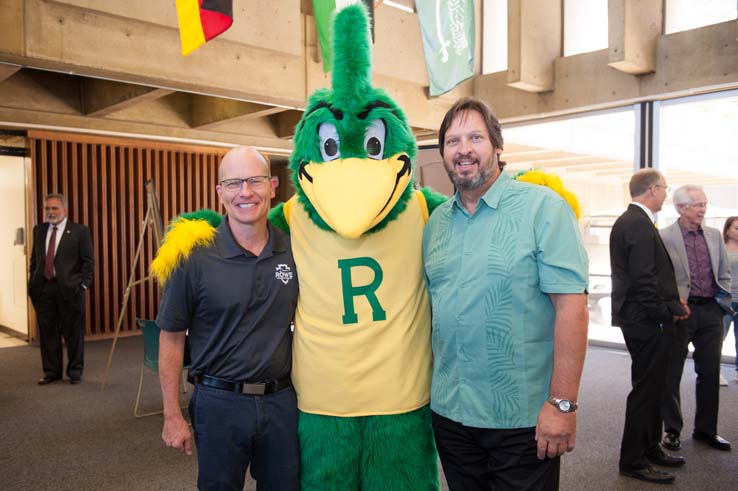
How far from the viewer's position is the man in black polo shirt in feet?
6.20

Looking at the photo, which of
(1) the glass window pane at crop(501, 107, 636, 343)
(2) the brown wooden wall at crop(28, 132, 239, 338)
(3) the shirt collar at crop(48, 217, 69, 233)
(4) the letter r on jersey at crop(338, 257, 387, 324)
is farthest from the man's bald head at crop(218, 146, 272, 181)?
(2) the brown wooden wall at crop(28, 132, 239, 338)

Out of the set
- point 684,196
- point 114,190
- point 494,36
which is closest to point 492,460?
point 684,196

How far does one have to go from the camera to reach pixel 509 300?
1.66 meters

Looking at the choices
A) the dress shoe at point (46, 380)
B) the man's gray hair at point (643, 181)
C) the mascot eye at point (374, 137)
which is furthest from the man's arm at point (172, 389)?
the dress shoe at point (46, 380)

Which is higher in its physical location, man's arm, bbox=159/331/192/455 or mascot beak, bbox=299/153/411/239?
mascot beak, bbox=299/153/411/239

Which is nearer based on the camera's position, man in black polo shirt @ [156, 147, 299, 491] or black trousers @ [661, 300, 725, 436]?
man in black polo shirt @ [156, 147, 299, 491]

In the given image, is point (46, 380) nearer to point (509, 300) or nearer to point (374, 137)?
point (374, 137)

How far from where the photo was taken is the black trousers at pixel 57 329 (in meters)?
5.54

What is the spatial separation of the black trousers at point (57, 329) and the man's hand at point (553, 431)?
16.7 ft

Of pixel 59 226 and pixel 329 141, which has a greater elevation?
pixel 329 141

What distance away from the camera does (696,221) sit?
3863mm

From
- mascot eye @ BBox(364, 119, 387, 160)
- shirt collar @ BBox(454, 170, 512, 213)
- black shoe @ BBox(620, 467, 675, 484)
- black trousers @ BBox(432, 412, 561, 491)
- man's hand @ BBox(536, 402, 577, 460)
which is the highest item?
mascot eye @ BBox(364, 119, 387, 160)

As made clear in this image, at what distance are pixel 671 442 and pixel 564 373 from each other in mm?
2684

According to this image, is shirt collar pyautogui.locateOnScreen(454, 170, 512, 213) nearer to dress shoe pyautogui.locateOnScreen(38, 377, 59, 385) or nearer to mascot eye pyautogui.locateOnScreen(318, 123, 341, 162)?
mascot eye pyautogui.locateOnScreen(318, 123, 341, 162)
